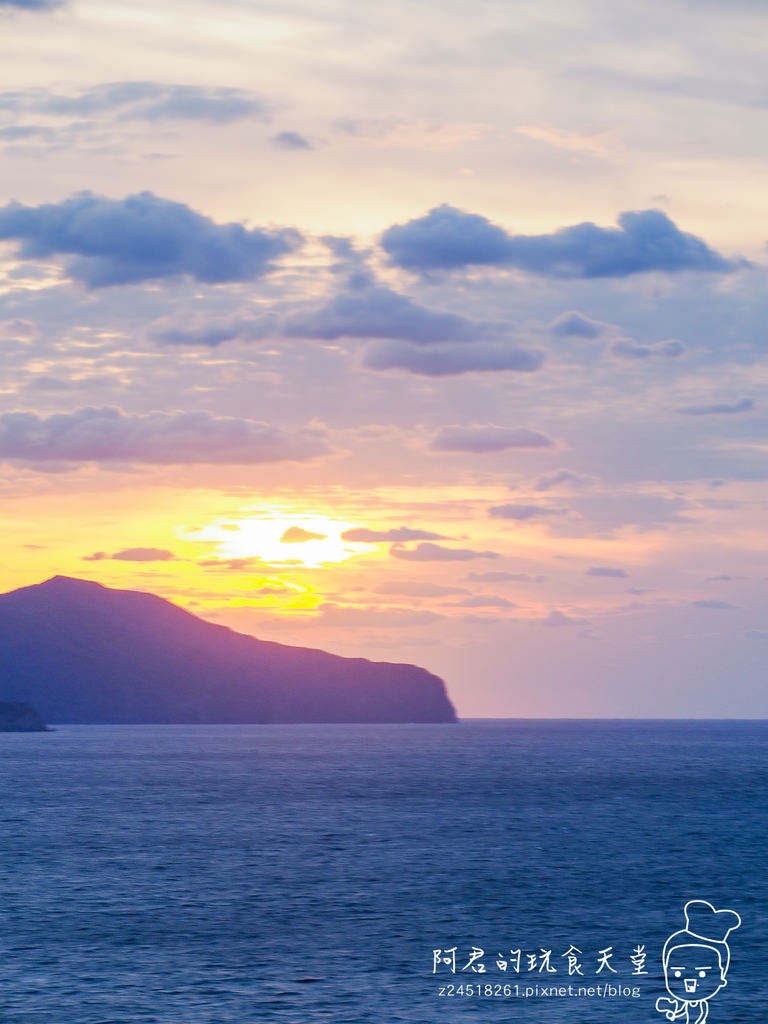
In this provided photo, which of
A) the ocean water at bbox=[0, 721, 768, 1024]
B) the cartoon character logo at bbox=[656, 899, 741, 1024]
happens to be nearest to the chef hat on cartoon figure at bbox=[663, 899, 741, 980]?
the cartoon character logo at bbox=[656, 899, 741, 1024]

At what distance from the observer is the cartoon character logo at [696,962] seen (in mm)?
40438

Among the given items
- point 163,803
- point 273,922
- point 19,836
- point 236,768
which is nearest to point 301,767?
point 236,768

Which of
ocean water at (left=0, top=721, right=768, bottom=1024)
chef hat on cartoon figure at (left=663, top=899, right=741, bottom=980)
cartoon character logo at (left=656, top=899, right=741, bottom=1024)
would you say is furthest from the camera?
chef hat on cartoon figure at (left=663, top=899, right=741, bottom=980)

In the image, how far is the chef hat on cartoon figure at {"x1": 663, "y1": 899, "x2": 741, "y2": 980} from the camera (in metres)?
48.6

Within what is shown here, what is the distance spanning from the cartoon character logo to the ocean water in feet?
2.11

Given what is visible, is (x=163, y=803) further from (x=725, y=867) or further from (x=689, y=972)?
(x=689, y=972)

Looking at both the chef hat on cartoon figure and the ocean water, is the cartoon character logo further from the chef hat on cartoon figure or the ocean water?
the ocean water

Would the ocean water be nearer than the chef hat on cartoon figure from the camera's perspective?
Yes

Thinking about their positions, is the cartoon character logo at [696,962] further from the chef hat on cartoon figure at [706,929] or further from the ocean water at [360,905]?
the ocean water at [360,905]

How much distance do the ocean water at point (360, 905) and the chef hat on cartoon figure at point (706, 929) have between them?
2.37 ft

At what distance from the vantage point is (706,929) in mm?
53125

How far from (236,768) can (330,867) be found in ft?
393

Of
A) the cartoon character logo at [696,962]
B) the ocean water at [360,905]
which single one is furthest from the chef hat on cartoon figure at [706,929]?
the ocean water at [360,905]

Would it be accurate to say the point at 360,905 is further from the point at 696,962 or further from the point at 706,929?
the point at 696,962
